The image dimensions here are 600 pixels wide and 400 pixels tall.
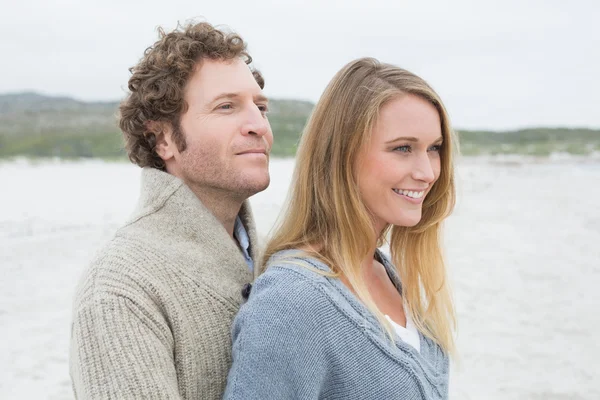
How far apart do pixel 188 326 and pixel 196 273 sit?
181 millimetres

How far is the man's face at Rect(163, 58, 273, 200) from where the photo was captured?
218cm

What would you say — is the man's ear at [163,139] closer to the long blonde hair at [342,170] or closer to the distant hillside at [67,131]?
the long blonde hair at [342,170]

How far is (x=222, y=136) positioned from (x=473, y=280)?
6100 millimetres

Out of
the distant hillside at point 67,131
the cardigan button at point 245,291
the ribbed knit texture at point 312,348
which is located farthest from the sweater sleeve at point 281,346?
the distant hillside at point 67,131

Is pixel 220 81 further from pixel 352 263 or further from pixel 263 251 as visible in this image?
pixel 352 263

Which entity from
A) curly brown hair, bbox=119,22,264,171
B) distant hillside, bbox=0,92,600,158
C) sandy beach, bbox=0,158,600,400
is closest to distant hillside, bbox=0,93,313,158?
distant hillside, bbox=0,92,600,158

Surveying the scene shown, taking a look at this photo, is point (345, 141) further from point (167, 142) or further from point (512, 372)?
point (512, 372)

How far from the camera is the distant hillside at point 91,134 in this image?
27406mm

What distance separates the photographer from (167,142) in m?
2.29

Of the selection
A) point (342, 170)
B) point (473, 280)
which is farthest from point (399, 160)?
point (473, 280)

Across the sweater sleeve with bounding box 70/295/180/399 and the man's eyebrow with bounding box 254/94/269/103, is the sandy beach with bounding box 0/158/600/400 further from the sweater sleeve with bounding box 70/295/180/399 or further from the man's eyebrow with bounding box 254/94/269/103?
the sweater sleeve with bounding box 70/295/180/399

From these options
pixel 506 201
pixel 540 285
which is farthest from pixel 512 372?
pixel 506 201

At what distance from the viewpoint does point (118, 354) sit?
1.60 metres

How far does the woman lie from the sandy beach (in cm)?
35
